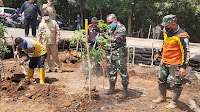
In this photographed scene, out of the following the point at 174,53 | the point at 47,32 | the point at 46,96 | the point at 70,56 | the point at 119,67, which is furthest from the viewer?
the point at 70,56

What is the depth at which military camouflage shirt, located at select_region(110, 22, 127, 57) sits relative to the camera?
13.7 ft

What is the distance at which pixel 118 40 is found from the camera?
418 centimetres

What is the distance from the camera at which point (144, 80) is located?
6.33 metres

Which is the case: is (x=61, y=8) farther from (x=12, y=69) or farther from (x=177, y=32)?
(x=177, y=32)

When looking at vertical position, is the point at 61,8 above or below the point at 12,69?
above

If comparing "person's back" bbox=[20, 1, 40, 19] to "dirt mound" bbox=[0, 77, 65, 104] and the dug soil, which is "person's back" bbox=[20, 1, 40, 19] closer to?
the dug soil

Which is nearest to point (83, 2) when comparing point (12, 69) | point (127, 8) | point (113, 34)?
point (127, 8)

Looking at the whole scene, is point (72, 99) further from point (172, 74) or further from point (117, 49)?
point (172, 74)

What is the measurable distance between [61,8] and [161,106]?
17.4 meters

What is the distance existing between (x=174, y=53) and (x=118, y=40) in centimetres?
114

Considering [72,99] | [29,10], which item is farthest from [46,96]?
[29,10]

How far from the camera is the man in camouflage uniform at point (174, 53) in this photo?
3.55m

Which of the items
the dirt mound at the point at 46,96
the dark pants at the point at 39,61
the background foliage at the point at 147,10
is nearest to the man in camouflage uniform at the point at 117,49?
the dirt mound at the point at 46,96

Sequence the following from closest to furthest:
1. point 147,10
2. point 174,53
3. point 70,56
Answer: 1. point 174,53
2. point 70,56
3. point 147,10
